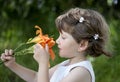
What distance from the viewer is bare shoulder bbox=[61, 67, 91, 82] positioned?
10.4ft

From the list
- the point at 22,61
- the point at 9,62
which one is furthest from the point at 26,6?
the point at 9,62

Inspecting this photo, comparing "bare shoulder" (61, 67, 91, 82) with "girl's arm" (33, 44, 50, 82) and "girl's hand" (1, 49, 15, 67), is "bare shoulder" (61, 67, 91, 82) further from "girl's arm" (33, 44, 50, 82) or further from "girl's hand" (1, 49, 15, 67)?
"girl's hand" (1, 49, 15, 67)

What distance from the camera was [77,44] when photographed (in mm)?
3264

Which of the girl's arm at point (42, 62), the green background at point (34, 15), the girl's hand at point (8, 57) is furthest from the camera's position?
the green background at point (34, 15)

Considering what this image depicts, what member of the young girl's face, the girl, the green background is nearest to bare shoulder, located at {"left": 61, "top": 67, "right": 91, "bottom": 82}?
the girl

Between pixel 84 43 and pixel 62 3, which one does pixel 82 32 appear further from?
pixel 62 3

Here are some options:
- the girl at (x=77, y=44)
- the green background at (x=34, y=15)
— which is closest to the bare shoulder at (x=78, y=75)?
the girl at (x=77, y=44)

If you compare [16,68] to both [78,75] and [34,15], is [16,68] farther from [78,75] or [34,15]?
[34,15]

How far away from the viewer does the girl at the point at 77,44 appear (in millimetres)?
3229

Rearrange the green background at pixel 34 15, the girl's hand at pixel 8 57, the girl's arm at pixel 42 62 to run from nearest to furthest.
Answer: the girl's arm at pixel 42 62 → the girl's hand at pixel 8 57 → the green background at pixel 34 15

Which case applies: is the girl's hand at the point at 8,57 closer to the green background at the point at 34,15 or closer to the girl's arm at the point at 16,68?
the girl's arm at the point at 16,68

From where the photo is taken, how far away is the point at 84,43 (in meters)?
3.28

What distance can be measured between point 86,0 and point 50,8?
1.67 feet

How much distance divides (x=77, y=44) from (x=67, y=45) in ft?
0.23
